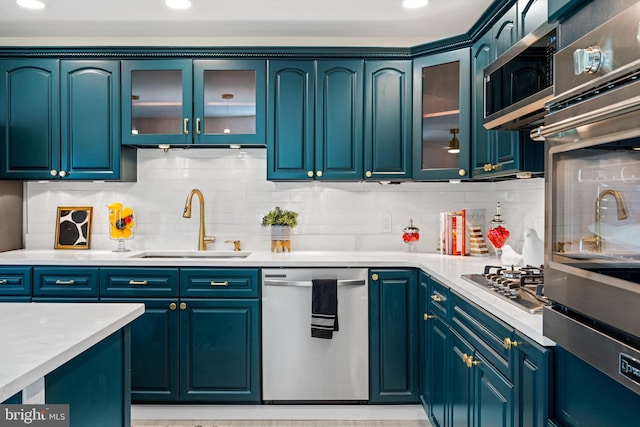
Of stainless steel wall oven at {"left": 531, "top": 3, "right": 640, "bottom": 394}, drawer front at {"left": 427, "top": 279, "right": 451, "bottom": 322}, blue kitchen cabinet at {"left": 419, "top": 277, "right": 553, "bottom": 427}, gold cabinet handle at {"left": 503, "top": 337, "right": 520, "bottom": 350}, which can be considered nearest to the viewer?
stainless steel wall oven at {"left": 531, "top": 3, "right": 640, "bottom": 394}

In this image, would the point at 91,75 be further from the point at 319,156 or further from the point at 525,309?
the point at 525,309

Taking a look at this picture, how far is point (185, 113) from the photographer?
10.7ft

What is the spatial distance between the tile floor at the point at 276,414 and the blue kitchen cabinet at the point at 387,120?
4.84 feet

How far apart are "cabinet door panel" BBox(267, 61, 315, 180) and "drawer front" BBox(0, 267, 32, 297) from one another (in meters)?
1.61

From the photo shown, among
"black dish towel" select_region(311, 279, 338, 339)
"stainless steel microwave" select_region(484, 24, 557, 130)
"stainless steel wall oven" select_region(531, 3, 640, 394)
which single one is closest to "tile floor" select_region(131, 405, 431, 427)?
"black dish towel" select_region(311, 279, 338, 339)

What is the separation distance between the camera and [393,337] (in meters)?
2.97

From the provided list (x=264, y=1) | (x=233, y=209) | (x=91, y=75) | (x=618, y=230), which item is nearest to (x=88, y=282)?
(x=233, y=209)

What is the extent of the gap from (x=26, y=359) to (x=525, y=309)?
4.61ft

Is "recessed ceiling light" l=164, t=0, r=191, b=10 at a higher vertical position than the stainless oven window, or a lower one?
higher

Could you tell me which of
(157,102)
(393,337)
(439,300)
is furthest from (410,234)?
(157,102)

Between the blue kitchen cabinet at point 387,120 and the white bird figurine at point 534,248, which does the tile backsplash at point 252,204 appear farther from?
the white bird figurine at point 534,248

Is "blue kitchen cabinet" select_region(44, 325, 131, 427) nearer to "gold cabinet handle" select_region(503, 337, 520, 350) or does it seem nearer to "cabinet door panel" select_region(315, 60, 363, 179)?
"gold cabinet handle" select_region(503, 337, 520, 350)

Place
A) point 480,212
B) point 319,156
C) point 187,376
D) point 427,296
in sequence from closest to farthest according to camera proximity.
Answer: point 427,296 → point 187,376 → point 319,156 → point 480,212

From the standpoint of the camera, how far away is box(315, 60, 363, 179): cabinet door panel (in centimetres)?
326
